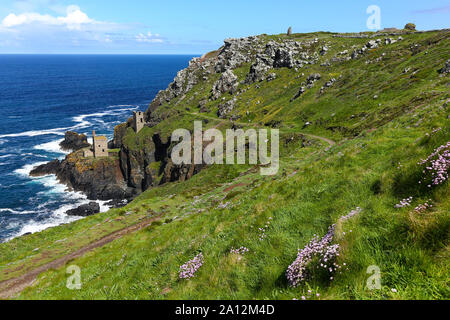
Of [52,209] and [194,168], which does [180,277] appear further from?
[52,209]

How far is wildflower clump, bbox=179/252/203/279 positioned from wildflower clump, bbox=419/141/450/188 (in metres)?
7.43

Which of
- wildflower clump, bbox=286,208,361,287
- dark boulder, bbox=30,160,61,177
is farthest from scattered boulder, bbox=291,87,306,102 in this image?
dark boulder, bbox=30,160,61,177

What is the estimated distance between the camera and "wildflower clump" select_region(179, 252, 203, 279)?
8.53 metres

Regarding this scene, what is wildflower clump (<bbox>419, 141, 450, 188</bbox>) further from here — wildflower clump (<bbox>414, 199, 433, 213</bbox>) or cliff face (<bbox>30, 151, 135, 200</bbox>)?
cliff face (<bbox>30, 151, 135, 200</bbox>)

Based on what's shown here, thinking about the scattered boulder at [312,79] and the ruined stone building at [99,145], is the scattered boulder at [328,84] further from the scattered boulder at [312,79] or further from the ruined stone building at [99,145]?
the ruined stone building at [99,145]

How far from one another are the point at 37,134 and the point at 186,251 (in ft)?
Answer: 491

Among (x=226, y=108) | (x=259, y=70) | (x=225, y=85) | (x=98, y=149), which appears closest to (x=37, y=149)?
(x=98, y=149)

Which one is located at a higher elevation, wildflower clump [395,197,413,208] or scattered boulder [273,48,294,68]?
scattered boulder [273,48,294,68]

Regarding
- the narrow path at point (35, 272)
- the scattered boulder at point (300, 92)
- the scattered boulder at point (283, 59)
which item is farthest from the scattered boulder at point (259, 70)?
the narrow path at point (35, 272)

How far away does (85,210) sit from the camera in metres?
69.8

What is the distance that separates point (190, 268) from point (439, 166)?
8236 millimetres

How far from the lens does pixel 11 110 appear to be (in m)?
166

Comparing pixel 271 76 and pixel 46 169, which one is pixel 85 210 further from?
pixel 271 76
